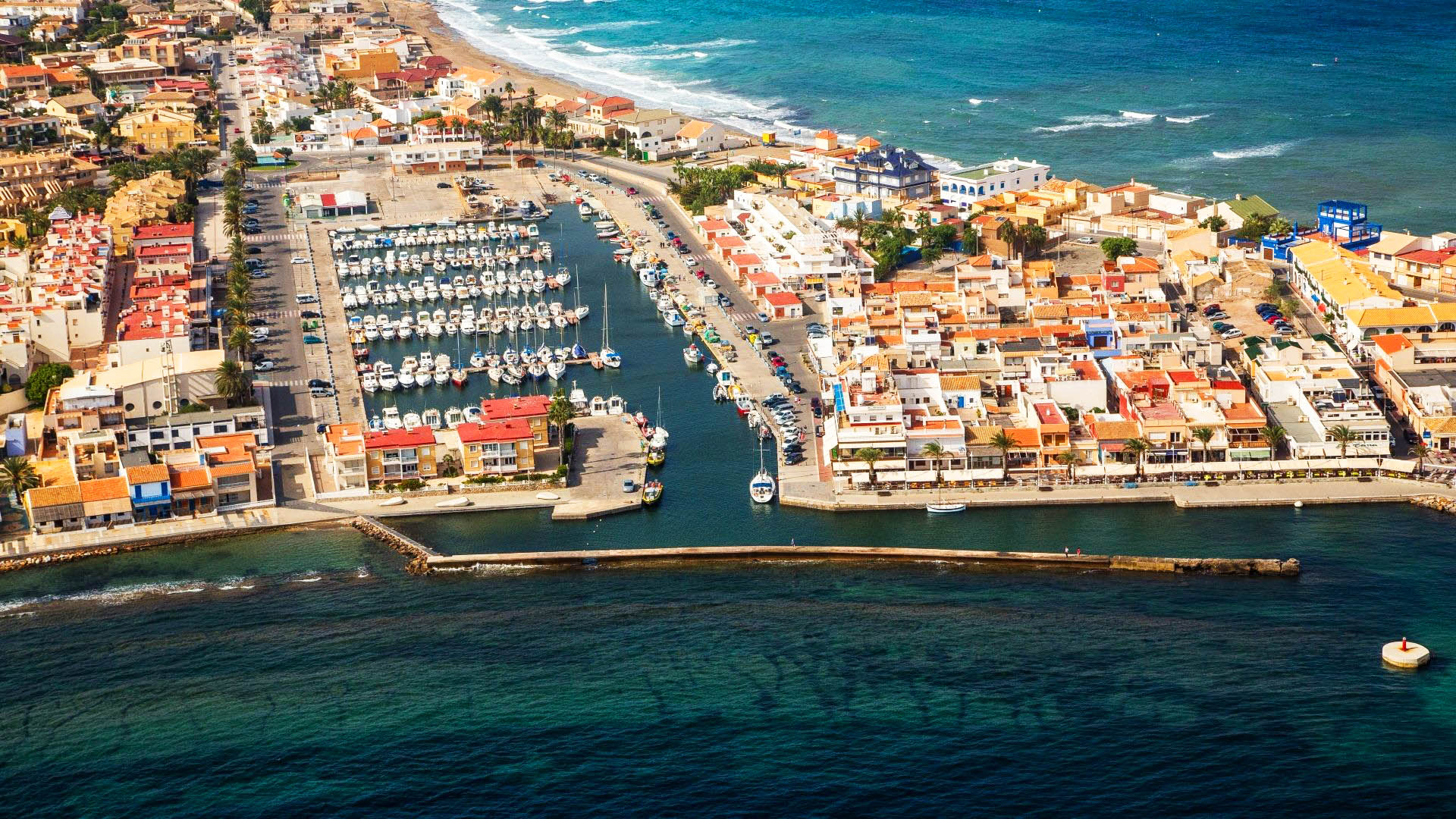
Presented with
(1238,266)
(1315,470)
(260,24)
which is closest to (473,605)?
(1315,470)

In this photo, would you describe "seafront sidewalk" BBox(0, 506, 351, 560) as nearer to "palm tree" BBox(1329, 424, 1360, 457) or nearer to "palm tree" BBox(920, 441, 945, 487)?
"palm tree" BBox(920, 441, 945, 487)

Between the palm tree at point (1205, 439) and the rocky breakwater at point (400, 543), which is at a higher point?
the palm tree at point (1205, 439)

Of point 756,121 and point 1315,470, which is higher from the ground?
point 756,121

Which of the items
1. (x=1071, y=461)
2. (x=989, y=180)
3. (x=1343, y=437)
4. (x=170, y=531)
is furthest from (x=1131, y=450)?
(x=989, y=180)

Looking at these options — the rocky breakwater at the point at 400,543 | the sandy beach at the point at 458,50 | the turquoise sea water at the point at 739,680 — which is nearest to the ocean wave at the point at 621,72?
the sandy beach at the point at 458,50

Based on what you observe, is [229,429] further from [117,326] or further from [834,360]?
[834,360]

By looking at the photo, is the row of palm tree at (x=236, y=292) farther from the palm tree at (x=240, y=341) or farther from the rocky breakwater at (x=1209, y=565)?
the rocky breakwater at (x=1209, y=565)
